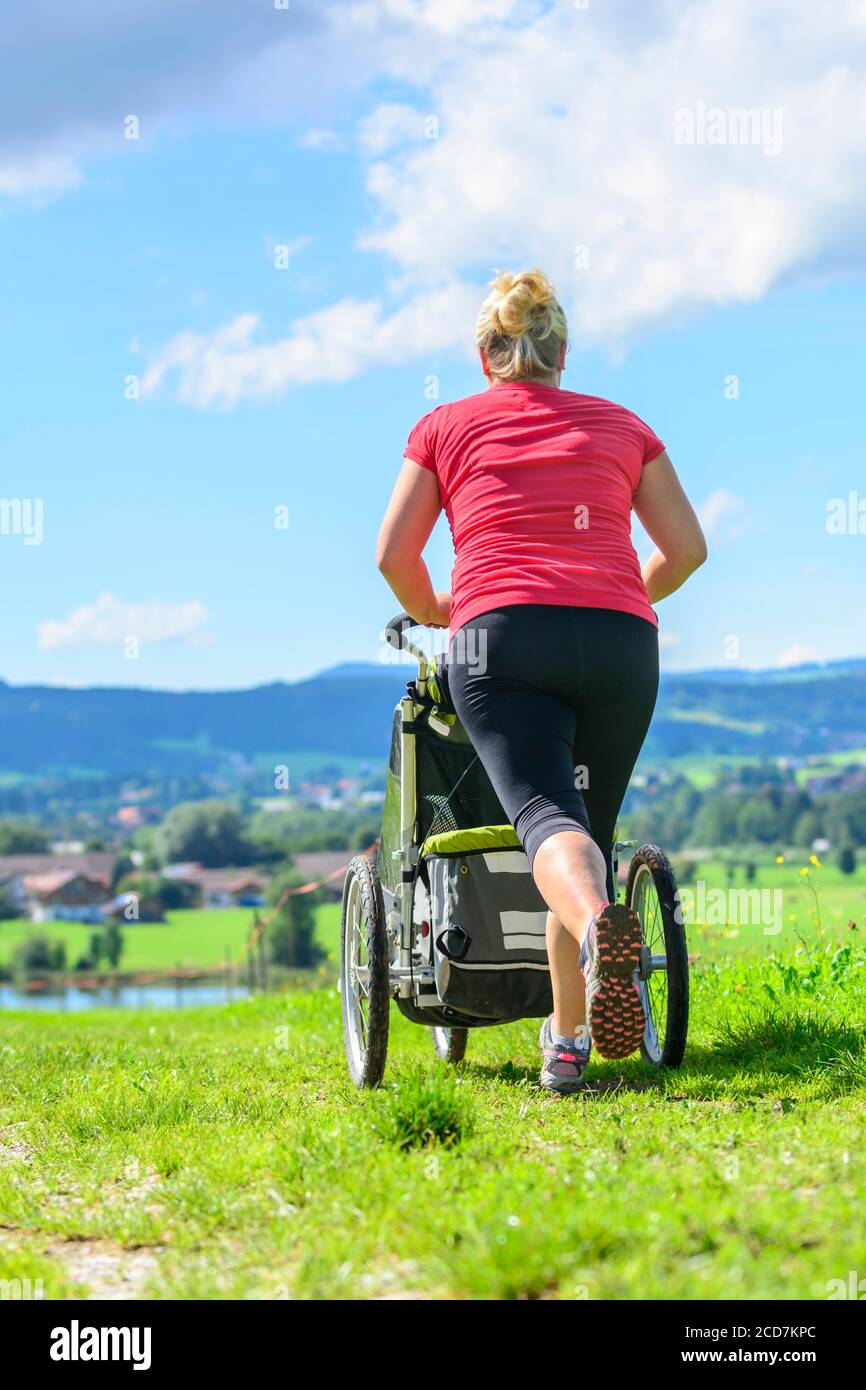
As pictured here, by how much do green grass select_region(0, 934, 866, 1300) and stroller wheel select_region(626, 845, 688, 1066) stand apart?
0.12 metres

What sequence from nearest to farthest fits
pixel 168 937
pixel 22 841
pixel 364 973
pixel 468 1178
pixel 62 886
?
pixel 468 1178, pixel 364 973, pixel 168 937, pixel 62 886, pixel 22 841

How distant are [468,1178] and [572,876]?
912mm

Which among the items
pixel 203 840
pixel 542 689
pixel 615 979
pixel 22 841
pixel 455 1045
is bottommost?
pixel 22 841

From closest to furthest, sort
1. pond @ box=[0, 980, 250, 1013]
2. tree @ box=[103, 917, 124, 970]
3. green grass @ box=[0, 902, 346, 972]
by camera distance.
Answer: pond @ box=[0, 980, 250, 1013]
green grass @ box=[0, 902, 346, 972]
tree @ box=[103, 917, 124, 970]

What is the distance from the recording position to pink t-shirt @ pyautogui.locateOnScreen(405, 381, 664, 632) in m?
3.84

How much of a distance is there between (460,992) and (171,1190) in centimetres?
132

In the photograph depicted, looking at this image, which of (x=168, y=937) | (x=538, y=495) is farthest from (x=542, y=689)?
(x=168, y=937)

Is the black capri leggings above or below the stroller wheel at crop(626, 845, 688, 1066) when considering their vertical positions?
above

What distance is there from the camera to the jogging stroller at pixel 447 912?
421 centimetres

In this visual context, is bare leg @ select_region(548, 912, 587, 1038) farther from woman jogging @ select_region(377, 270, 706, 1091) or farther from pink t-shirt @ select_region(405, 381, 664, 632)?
pink t-shirt @ select_region(405, 381, 664, 632)

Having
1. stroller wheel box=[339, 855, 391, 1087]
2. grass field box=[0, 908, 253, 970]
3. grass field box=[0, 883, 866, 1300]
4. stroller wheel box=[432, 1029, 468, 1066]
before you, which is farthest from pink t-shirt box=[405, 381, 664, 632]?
grass field box=[0, 908, 253, 970]

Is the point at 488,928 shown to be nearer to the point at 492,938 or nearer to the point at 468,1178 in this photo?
the point at 492,938

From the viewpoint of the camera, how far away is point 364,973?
465 cm

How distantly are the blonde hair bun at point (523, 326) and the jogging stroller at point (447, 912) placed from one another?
1.00 m
